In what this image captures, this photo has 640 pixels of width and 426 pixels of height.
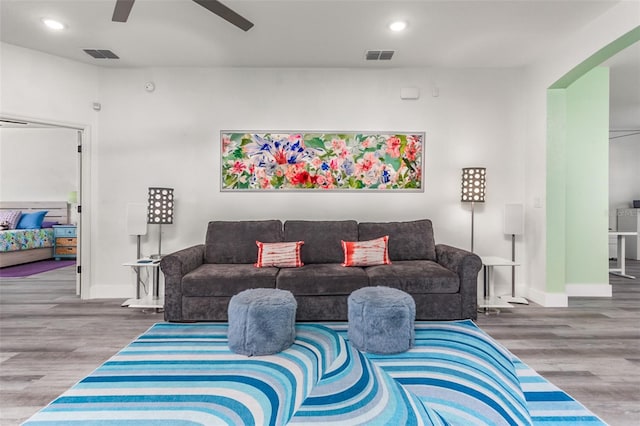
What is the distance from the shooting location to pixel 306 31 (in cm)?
314

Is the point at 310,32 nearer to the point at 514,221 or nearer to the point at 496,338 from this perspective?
the point at 514,221

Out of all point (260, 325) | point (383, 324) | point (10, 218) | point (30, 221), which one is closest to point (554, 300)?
point (383, 324)

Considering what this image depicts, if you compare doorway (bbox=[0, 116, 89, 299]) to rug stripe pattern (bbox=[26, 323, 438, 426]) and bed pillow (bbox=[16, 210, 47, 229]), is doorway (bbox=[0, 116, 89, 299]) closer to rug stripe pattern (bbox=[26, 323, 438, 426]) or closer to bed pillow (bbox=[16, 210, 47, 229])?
bed pillow (bbox=[16, 210, 47, 229])

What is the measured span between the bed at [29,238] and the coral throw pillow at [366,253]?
20.5 feet

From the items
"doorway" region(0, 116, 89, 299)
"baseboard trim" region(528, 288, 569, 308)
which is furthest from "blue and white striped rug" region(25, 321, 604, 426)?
"doorway" region(0, 116, 89, 299)

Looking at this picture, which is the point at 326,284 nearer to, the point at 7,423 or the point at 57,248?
the point at 7,423

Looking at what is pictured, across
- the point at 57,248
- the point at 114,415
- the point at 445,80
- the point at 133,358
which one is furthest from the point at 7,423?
the point at 57,248

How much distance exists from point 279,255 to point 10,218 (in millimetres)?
6669

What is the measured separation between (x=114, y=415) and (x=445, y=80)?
4.44 metres

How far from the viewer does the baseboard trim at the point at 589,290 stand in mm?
4039

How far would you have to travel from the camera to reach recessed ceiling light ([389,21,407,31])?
9.77ft

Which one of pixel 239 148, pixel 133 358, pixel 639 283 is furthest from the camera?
pixel 639 283

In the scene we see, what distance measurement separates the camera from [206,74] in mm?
3980

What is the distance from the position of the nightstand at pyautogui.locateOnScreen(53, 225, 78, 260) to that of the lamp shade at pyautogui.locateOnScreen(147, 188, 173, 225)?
4456 millimetres
